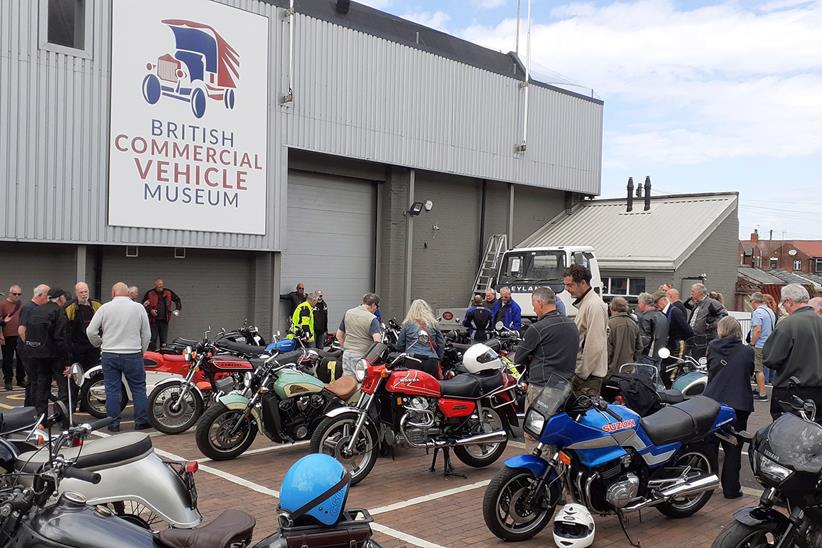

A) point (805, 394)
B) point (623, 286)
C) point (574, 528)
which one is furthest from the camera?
point (623, 286)

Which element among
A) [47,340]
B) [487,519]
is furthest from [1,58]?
[487,519]

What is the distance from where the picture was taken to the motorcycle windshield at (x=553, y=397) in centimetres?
511

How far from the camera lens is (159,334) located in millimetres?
14875

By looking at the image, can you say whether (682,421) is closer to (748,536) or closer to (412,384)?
(748,536)

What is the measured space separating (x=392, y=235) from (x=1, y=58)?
1001 centimetres

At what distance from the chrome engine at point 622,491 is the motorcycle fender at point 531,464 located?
483mm

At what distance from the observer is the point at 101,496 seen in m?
3.96

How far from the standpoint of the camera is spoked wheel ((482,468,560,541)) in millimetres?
5156

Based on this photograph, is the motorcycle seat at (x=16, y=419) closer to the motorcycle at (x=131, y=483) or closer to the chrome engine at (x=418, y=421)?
the motorcycle at (x=131, y=483)

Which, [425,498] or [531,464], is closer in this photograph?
[531,464]

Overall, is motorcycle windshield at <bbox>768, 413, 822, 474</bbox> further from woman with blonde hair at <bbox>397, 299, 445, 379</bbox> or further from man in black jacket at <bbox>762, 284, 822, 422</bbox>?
woman with blonde hair at <bbox>397, 299, 445, 379</bbox>

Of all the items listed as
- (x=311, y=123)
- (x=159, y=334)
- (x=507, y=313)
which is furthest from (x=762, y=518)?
(x=311, y=123)

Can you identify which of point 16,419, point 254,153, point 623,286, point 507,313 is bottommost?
point 16,419

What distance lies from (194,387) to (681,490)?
571 cm
